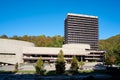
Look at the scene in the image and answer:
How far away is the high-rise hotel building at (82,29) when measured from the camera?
535 ft

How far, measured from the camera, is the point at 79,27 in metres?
167

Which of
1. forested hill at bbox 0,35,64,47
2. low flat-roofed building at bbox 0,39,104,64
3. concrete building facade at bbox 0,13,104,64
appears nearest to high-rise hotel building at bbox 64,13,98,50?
concrete building facade at bbox 0,13,104,64

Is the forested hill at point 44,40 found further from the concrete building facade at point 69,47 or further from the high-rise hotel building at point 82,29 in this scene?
the concrete building facade at point 69,47

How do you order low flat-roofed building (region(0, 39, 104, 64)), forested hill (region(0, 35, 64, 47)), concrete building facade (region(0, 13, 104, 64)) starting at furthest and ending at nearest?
forested hill (region(0, 35, 64, 47)) < concrete building facade (region(0, 13, 104, 64)) < low flat-roofed building (region(0, 39, 104, 64))

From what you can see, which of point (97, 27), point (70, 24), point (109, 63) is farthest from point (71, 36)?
point (109, 63)

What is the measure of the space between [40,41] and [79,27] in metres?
32.4

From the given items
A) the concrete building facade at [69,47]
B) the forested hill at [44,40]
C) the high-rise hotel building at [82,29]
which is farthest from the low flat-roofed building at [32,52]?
the high-rise hotel building at [82,29]

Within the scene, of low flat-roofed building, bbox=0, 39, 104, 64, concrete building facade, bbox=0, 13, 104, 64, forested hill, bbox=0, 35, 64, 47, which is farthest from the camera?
forested hill, bbox=0, 35, 64, 47

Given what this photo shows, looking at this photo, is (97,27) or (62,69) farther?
(97,27)

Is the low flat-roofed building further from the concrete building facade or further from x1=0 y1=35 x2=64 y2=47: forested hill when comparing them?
x1=0 y1=35 x2=64 y2=47: forested hill

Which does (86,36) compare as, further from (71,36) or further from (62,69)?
(62,69)

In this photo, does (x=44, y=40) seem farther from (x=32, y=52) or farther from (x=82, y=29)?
(x=32, y=52)

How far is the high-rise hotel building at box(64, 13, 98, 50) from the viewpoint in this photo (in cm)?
16312

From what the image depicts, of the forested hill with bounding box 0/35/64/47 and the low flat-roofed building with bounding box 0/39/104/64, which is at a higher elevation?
the forested hill with bounding box 0/35/64/47
